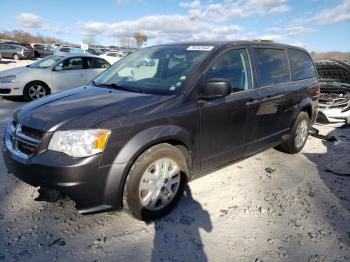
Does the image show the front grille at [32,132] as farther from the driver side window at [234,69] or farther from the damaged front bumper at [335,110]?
the damaged front bumper at [335,110]

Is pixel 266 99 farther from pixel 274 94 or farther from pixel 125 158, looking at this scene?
pixel 125 158

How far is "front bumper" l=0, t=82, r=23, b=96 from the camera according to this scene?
8.74 meters

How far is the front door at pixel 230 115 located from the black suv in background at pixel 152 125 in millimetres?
12

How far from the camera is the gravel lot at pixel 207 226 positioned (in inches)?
105

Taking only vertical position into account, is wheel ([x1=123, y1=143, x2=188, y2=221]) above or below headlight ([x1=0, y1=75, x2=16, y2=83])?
below

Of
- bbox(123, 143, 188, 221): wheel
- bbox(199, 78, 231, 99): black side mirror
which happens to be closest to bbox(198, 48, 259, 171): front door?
bbox(199, 78, 231, 99): black side mirror

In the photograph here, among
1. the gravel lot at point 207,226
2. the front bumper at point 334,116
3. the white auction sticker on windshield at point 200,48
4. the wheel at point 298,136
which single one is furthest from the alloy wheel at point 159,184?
the front bumper at point 334,116

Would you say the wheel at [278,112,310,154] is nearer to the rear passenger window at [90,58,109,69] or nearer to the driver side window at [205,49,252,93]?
the driver side window at [205,49,252,93]

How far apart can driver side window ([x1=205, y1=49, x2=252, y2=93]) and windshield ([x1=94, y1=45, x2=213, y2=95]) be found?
182 mm

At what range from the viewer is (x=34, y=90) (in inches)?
355

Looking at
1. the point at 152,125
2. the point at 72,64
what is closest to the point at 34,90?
the point at 72,64

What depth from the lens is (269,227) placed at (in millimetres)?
3104

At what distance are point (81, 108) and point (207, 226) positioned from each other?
1.62 meters

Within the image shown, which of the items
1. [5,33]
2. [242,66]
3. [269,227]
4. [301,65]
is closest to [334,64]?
[301,65]
